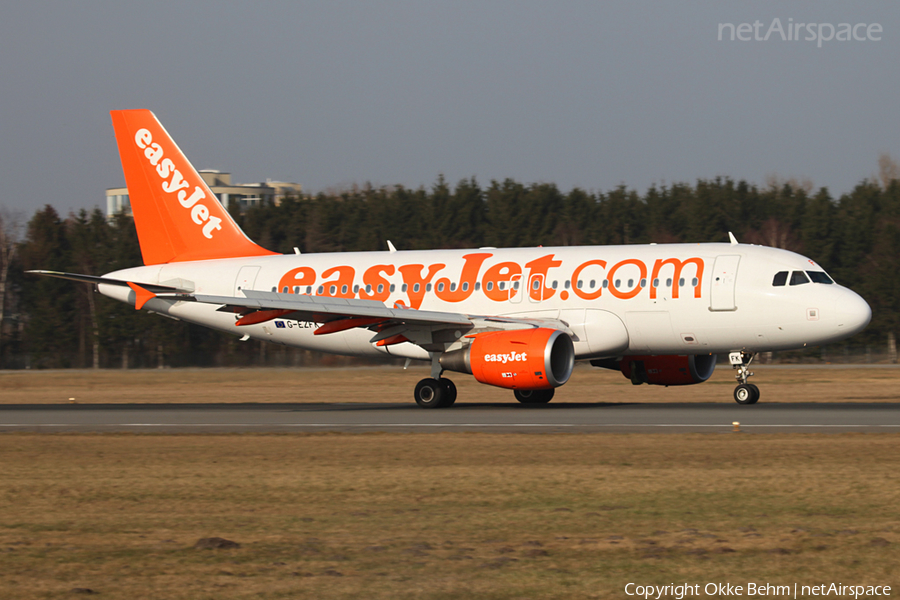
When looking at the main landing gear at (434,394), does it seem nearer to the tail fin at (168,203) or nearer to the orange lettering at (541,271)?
the orange lettering at (541,271)

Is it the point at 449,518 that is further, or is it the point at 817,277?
the point at 817,277

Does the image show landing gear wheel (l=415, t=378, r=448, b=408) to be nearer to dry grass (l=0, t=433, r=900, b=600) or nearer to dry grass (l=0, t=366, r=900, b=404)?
dry grass (l=0, t=366, r=900, b=404)

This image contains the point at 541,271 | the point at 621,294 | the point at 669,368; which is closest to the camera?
the point at 621,294

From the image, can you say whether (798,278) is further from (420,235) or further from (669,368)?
(420,235)

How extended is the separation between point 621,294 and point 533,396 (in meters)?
3.96

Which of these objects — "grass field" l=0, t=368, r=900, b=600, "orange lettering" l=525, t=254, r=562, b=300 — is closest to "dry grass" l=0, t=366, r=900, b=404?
"orange lettering" l=525, t=254, r=562, b=300

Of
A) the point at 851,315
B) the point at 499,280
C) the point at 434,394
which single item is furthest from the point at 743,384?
the point at 434,394

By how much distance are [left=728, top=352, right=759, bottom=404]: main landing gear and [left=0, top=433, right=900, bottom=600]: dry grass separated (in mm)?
8295

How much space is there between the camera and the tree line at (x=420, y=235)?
7350 cm

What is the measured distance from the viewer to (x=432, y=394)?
26.4m

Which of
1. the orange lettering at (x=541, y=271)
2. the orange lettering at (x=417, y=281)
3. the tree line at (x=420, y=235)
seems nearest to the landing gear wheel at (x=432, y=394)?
the orange lettering at (x=417, y=281)

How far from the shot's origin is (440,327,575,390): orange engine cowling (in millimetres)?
23766
